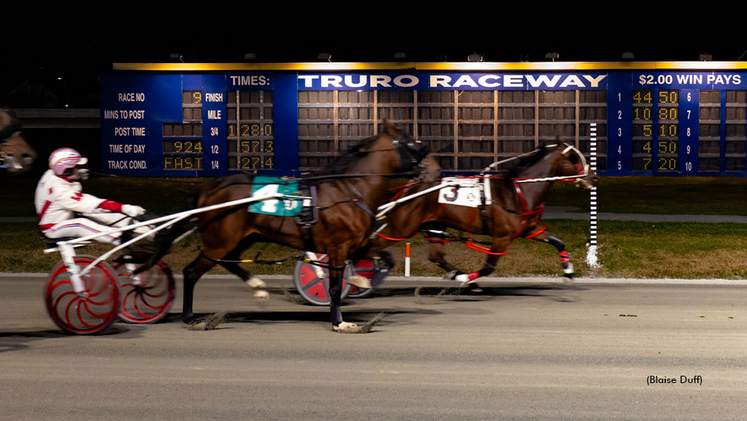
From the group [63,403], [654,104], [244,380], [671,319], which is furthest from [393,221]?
[654,104]

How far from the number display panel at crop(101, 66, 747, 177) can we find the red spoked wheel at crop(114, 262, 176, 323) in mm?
17650

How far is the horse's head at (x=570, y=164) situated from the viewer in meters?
12.2

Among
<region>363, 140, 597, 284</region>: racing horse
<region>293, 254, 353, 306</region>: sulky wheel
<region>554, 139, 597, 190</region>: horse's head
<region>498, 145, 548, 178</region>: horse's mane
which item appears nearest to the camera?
<region>293, 254, 353, 306</region>: sulky wheel

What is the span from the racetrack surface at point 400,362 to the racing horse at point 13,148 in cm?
173

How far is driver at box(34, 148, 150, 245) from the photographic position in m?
9.05

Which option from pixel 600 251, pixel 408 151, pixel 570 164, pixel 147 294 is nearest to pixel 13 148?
pixel 147 294

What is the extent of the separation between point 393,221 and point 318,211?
2429mm

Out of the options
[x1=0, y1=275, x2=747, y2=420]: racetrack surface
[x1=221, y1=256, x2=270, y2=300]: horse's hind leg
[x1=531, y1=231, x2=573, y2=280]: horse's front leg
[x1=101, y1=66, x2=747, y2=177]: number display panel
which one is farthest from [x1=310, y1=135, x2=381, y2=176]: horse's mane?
[x1=101, y1=66, x2=747, y2=177]: number display panel

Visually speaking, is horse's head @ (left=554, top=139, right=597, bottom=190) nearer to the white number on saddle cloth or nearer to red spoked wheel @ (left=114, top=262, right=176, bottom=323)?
the white number on saddle cloth

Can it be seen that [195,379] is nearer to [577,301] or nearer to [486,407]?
[486,407]

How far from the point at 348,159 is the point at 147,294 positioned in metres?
2.60

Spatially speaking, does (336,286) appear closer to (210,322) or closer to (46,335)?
(210,322)

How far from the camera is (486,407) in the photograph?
6.55m

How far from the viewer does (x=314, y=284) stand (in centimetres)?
1083
